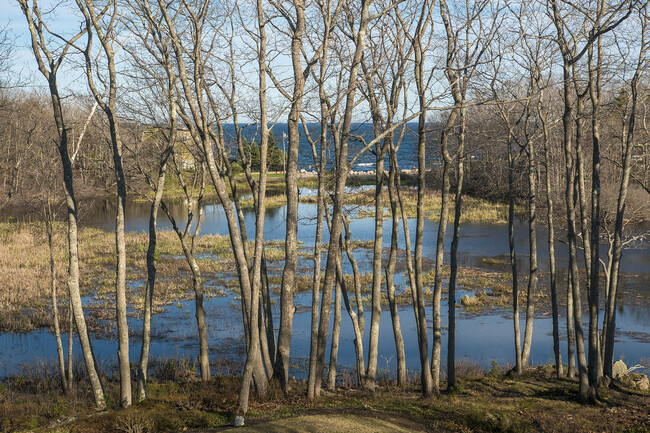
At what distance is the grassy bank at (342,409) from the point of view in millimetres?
8844

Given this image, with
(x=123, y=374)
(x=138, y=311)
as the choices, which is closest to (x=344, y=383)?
(x=123, y=374)

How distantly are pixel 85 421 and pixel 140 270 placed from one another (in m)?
20.9

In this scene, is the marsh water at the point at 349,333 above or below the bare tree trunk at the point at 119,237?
below

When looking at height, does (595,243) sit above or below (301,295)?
above

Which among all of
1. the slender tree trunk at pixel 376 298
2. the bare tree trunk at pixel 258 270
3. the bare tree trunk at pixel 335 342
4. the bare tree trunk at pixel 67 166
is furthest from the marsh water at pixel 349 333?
the bare tree trunk at pixel 67 166

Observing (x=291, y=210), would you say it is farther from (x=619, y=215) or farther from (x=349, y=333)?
(x=349, y=333)

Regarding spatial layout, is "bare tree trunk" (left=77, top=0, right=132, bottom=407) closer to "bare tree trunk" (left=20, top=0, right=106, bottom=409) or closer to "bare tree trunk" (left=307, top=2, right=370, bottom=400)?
"bare tree trunk" (left=20, top=0, right=106, bottom=409)

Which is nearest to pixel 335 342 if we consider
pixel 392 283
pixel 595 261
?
pixel 392 283

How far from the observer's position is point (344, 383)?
13.8 m

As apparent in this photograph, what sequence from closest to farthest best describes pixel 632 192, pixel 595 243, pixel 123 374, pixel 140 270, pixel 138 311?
1. pixel 123 374
2. pixel 595 243
3. pixel 138 311
4. pixel 140 270
5. pixel 632 192

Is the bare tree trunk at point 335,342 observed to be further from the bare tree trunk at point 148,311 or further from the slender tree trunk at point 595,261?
the slender tree trunk at point 595,261

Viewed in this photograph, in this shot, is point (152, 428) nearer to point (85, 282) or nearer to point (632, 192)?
point (85, 282)

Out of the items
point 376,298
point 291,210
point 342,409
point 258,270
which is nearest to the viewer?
point 258,270

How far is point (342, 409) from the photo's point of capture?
9852 mm
